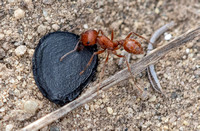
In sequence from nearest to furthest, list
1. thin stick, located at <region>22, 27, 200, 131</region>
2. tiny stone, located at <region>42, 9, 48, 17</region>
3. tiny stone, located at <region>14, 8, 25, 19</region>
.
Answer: thin stick, located at <region>22, 27, 200, 131</region> < tiny stone, located at <region>14, 8, 25, 19</region> < tiny stone, located at <region>42, 9, 48, 17</region>

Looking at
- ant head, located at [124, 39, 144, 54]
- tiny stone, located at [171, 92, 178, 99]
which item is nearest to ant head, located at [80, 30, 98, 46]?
ant head, located at [124, 39, 144, 54]

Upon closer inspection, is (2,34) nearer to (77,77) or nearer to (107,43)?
(77,77)

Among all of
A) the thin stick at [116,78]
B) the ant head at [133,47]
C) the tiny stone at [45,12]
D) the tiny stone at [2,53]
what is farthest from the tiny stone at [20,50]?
the ant head at [133,47]

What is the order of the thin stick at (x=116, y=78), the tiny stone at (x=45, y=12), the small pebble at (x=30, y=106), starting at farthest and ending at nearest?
the tiny stone at (x=45, y=12) → the small pebble at (x=30, y=106) → the thin stick at (x=116, y=78)

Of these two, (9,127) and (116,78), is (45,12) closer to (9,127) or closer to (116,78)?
(116,78)

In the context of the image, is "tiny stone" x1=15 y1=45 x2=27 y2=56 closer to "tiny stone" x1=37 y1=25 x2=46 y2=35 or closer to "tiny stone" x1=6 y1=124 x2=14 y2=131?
"tiny stone" x1=37 y1=25 x2=46 y2=35

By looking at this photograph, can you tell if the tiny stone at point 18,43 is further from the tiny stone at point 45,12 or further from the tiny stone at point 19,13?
the tiny stone at point 45,12

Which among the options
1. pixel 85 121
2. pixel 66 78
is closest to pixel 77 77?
pixel 66 78
